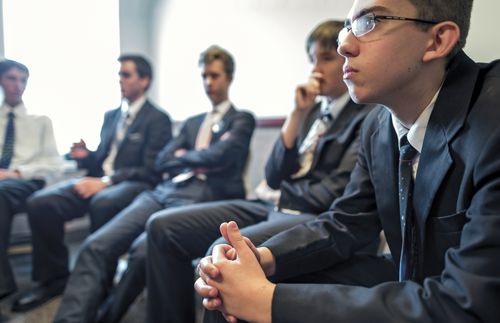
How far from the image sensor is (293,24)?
214cm

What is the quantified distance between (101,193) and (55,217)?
234mm

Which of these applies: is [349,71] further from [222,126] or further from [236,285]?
[222,126]

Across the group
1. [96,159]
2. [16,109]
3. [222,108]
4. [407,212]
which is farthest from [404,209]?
[16,109]

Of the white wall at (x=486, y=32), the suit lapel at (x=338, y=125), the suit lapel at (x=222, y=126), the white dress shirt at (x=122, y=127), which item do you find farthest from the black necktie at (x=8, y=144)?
the white wall at (x=486, y=32)

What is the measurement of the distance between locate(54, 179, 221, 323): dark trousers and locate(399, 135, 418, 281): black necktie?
1.08 meters

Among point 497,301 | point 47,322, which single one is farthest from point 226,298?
point 47,322

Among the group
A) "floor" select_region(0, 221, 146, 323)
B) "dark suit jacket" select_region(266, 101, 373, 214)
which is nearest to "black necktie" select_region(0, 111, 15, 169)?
"floor" select_region(0, 221, 146, 323)

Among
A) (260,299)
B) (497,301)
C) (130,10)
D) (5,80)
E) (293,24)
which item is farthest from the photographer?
(130,10)

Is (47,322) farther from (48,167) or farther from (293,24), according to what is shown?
(293,24)

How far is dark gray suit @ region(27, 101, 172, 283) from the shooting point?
177 cm

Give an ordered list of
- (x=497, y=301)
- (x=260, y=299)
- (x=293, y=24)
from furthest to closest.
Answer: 1. (x=293, y=24)
2. (x=260, y=299)
3. (x=497, y=301)

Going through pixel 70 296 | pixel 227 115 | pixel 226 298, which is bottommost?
pixel 70 296

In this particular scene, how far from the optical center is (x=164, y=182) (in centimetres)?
196

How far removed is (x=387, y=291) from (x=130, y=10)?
9.88 ft
